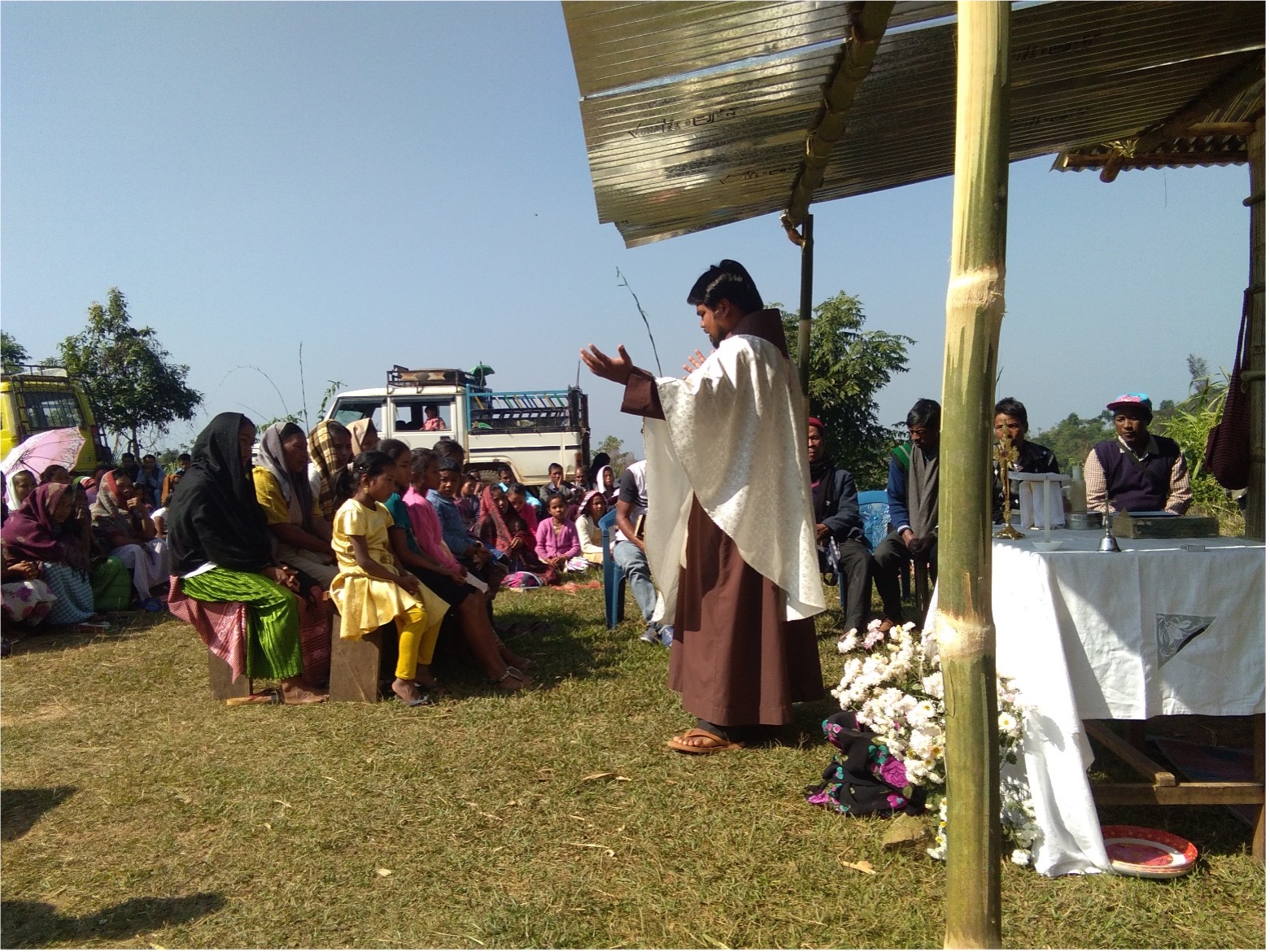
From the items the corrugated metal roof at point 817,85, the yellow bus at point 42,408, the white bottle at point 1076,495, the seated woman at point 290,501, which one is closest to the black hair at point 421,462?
the seated woman at point 290,501

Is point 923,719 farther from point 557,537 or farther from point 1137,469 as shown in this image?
point 557,537

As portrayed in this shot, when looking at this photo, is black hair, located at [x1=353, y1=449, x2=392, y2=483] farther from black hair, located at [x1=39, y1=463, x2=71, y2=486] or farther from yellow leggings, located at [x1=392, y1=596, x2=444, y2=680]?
black hair, located at [x1=39, y1=463, x2=71, y2=486]

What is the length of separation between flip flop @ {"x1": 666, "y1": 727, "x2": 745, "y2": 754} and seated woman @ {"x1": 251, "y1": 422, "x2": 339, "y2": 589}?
2.71m

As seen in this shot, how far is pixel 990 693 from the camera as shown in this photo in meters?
1.98

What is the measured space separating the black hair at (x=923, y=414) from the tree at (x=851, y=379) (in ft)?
18.1

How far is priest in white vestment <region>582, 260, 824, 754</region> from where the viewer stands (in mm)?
3967

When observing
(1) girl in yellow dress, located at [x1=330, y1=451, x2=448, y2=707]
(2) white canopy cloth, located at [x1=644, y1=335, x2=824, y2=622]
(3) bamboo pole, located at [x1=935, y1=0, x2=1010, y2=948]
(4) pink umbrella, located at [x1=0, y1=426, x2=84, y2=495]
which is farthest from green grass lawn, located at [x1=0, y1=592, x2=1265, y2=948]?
(4) pink umbrella, located at [x1=0, y1=426, x2=84, y2=495]

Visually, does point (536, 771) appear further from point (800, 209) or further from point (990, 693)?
point (800, 209)

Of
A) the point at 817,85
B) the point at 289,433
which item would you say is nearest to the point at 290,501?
the point at 289,433

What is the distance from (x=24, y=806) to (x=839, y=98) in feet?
14.5

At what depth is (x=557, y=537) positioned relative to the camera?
10.6 meters

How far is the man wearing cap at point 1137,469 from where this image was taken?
5.51 m

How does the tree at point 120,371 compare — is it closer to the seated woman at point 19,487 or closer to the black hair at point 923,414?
the seated woman at point 19,487

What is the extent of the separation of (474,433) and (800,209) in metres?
11.1
